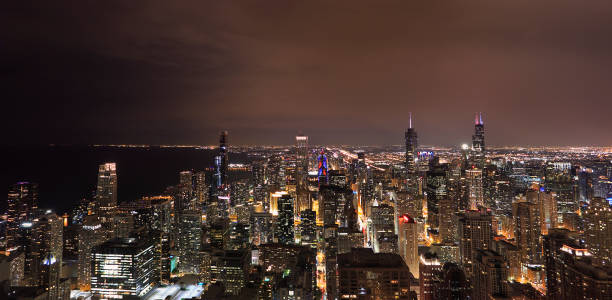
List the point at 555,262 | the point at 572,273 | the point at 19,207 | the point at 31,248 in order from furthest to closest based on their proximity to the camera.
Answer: the point at 19,207 < the point at 31,248 < the point at 555,262 < the point at 572,273

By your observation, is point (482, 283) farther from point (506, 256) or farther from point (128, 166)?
point (128, 166)

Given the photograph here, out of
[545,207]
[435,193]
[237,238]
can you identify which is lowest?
[237,238]

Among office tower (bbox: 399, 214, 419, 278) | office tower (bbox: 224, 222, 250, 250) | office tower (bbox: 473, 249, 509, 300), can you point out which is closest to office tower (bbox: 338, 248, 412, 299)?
office tower (bbox: 473, 249, 509, 300)

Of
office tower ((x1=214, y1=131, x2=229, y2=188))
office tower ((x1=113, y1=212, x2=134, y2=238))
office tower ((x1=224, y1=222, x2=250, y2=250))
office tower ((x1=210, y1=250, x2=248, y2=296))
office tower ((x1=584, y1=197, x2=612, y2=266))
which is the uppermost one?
office tower ((x1=214, y1=131, x2=229, y2=188))

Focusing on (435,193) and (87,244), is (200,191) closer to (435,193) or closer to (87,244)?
(87,244)

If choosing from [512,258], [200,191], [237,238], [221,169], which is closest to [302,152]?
[221,169]

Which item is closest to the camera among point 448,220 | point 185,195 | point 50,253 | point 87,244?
point 50,253

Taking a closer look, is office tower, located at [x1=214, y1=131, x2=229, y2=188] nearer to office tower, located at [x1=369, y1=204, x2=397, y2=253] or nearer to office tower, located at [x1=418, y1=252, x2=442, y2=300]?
office tower, located at [x1=369, y1=204, x2=397, y2=253]
